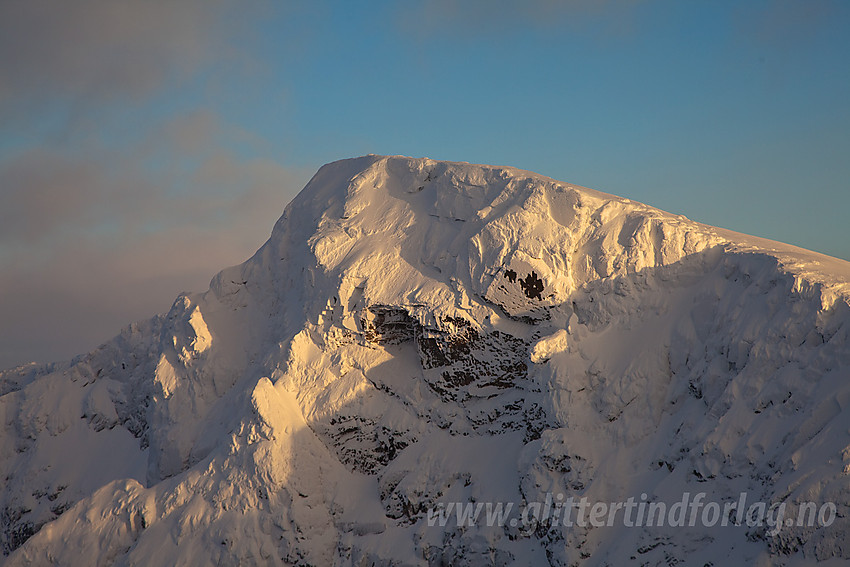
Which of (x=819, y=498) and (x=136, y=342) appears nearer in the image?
(x=819, y=498)

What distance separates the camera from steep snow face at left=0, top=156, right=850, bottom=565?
2430cm

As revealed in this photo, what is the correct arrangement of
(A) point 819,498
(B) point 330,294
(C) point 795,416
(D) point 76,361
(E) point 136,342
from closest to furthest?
1. (A) point 819,498
2. (C) point 795,416
3. (B) point 330,294
4. (E) point 136,342
5. (D) point 76,361

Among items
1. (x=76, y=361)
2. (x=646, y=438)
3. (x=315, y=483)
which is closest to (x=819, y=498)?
(x=646, y=438)

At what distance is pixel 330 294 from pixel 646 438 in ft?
50.8

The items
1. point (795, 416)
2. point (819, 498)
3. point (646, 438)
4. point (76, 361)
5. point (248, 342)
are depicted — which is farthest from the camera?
point (76, 361)

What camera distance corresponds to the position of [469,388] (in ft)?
106

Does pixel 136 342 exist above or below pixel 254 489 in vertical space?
above

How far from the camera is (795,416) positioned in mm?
22875

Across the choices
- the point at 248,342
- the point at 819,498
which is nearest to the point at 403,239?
the point at 248,342

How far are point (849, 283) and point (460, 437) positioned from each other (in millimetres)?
16054

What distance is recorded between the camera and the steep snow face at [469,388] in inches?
957

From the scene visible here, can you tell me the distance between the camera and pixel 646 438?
27.5 meters

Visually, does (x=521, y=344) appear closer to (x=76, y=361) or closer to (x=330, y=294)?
(x=330, y=294)

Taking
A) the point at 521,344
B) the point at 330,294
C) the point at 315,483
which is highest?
the point at 330,294
